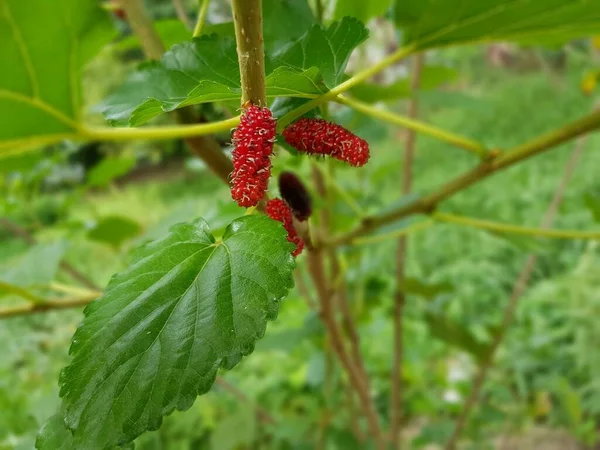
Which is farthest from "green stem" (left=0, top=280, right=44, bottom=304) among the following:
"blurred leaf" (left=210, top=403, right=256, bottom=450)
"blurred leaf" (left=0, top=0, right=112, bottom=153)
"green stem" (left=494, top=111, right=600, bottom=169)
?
"blurred leaf" (left=210, top=403, right=256, bottom=450)

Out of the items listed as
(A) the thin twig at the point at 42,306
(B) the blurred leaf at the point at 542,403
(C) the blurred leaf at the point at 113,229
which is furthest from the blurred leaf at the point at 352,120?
(B) the blurred leaf at the point at 542,403

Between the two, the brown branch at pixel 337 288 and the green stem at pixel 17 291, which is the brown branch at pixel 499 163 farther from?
the green stem at pixel 17 291

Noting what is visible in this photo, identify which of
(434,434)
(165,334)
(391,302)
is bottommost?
(165,334)

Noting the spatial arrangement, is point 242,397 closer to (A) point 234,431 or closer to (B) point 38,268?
(A) point 234,431

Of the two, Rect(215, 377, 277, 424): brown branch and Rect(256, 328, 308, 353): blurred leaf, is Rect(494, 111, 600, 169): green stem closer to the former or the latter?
Rect(256, 328, 308, 353): blurred leaf

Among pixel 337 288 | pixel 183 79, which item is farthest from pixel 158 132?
pixel 337 288
